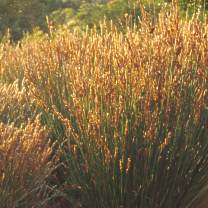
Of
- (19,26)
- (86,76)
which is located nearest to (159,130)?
(86,76)

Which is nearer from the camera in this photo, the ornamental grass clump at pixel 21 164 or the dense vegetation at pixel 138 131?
the ornamental grass clump at pixel 21 164

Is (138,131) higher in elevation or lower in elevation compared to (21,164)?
lower

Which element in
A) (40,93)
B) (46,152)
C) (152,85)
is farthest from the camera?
(40,93)

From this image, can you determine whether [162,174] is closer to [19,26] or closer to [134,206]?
[134,206]

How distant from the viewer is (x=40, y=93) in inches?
178

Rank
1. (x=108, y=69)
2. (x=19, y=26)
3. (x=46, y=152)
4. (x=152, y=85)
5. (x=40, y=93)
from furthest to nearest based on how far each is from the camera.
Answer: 1. (x=19, y=26)
2. (x=40, y=93)
3. (x=108, y=69)
4. (x=152, y=85)
5. (x=46, y=152)

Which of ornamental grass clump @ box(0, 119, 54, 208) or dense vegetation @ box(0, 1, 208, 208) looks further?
dense vegetation @ box(0, 1, 208, 208)

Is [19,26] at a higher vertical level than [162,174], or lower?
lower

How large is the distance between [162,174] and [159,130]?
298 millimetres

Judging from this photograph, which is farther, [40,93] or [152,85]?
[40,93]

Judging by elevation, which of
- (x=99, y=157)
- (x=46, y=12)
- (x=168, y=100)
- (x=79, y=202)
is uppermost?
(x=168, y=100)

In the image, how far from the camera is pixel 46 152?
3.47 metres

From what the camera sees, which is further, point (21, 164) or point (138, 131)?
point (138, 131)

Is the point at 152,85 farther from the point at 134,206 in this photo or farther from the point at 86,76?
the point at 134,206
